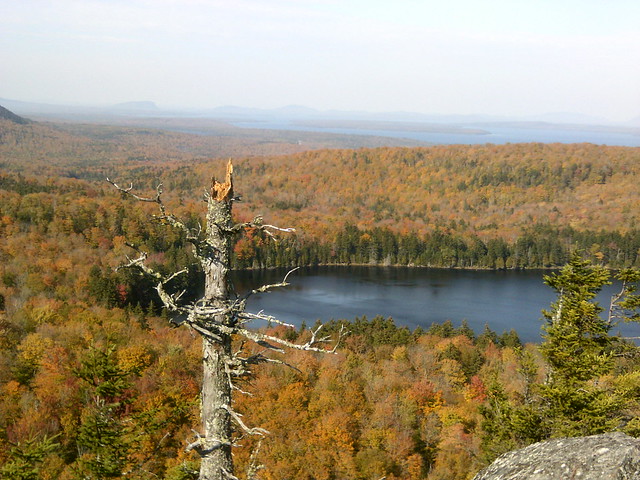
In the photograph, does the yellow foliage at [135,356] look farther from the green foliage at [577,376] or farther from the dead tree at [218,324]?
the dead tree at [218,324]

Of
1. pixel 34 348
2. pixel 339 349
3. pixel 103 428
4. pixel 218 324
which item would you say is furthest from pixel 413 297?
pixel 218 324

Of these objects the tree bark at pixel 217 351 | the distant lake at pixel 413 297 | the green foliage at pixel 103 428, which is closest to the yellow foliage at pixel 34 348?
the green foliage at pixel 103 428

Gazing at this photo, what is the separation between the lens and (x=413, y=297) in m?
71.3

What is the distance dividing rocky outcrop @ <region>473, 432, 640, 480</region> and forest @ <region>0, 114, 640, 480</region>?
2888 mm

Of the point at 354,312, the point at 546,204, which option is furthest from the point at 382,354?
the point at 546,204

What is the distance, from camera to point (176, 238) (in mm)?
84938

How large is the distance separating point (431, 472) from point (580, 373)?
664 inches

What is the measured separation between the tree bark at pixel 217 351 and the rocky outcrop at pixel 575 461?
3270mm

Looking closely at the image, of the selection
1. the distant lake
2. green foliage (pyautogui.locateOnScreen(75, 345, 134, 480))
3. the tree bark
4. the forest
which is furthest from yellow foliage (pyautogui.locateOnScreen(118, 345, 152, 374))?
the distant lake

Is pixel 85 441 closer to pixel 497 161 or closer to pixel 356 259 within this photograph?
pixel 356 259

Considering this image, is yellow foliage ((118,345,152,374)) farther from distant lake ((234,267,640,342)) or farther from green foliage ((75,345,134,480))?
distant lake ((234,267,640,342))

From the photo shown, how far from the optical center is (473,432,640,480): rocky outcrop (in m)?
5.27

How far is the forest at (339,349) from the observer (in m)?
10.9

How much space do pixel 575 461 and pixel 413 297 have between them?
6678 cm
